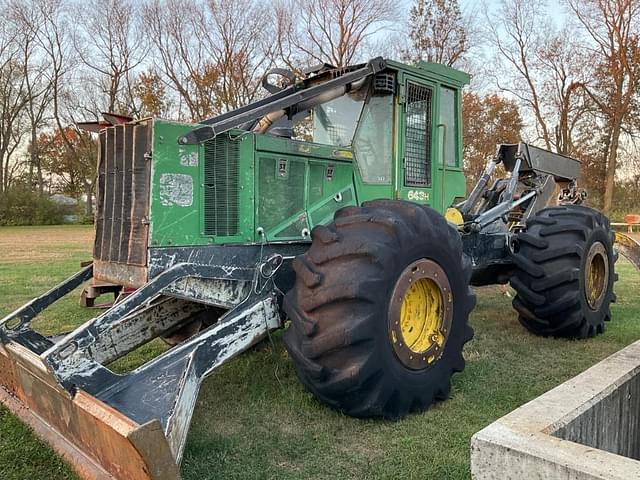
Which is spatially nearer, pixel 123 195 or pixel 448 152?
pixel 123 195

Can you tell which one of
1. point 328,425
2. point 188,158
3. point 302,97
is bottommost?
point 328,425

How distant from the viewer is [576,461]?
1.79m

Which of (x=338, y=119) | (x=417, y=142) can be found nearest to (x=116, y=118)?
(x=338, y=119)

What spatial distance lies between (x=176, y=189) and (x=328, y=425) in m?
1.85

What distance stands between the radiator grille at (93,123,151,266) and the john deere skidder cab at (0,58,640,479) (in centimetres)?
2

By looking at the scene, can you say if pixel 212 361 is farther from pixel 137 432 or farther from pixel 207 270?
pixel 137 432

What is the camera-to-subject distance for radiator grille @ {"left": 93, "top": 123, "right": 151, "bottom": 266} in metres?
3.85

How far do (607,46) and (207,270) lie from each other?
29.9m

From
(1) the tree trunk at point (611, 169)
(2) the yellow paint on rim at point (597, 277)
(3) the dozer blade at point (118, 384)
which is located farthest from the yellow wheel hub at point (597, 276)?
(1) the tree trunk at point (611, 169)

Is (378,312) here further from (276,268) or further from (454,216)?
(454,216)

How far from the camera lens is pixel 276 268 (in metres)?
4.25

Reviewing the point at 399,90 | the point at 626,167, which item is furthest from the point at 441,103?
the point at 626,167

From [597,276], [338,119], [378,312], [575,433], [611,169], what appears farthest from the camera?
[611,169]

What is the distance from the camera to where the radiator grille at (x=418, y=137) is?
5164 mm
